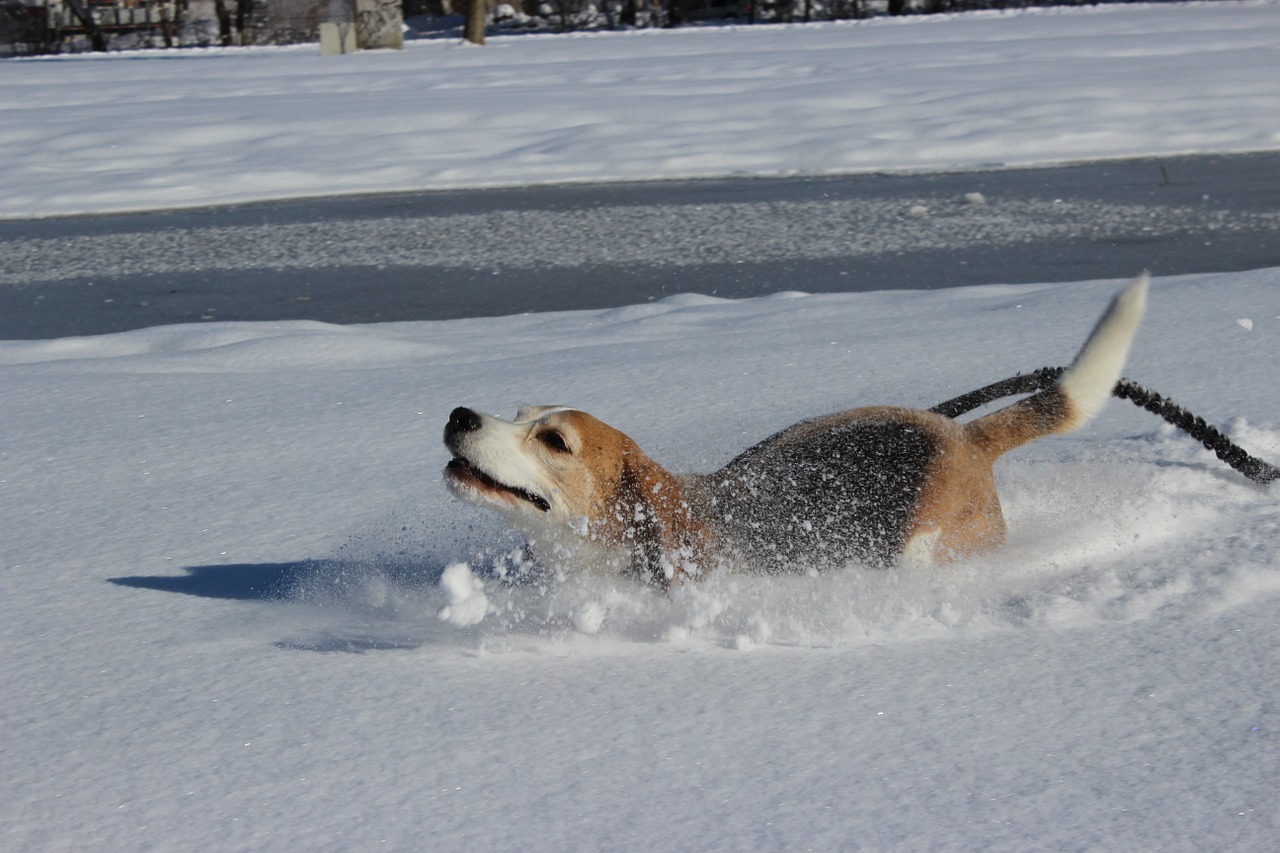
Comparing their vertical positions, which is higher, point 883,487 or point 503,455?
point 503,455

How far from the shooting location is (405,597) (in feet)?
9.98

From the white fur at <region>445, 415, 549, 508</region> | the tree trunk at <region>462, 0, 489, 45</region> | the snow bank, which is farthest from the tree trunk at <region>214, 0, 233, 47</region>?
the white fur at <region>445, 415, 549, 508</region>

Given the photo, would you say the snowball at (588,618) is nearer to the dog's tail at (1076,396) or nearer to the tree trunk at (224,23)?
the dog's tail at (1076,396)

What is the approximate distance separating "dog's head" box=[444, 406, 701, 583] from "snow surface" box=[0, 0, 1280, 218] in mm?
8247

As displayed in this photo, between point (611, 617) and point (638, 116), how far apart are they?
1125 centimetres

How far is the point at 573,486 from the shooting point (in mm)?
2697

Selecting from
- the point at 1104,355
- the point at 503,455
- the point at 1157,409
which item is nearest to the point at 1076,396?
the point at 1104,355

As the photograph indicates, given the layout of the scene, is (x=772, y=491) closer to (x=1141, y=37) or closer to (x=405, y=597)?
(x=405, y=597)

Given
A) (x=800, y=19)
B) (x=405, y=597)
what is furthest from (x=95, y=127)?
(x=800, y=19)

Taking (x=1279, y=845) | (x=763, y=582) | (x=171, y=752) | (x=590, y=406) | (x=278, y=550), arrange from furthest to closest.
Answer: (x=590, y=406) → (x=278, y=550) → (x=763, y=582) → (x=171, y=752) → (x=1279, y=845)

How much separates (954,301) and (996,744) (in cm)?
398

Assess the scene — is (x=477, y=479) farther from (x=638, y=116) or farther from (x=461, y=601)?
(x=638, y=116)

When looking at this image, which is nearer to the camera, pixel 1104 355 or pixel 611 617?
pixel 611 617

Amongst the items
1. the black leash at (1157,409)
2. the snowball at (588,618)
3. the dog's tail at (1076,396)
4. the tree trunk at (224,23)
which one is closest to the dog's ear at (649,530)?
the snowball at (588,618)
